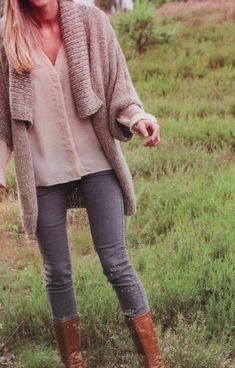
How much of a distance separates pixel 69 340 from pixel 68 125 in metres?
1.11

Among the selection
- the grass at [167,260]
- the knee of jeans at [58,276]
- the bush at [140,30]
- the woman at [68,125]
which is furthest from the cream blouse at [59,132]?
the bush at [140,30]

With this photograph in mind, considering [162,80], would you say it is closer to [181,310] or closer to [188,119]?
[188,119]

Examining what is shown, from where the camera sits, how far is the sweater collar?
3.14m

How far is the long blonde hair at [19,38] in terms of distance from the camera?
10.1 feet

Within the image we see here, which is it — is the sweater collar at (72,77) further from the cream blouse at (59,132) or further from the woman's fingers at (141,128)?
the woman's fingers at (141,128)

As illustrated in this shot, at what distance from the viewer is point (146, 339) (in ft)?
11.3

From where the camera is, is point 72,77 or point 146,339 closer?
point 72,77

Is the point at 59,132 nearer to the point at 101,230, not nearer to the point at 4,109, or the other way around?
the point at 4,109

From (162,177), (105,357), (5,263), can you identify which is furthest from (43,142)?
(162,177)

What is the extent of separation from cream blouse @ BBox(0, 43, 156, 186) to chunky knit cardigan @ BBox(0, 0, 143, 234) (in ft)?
0.14

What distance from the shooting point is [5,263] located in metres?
5.25

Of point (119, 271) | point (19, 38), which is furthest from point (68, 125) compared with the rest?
point (119, 271)

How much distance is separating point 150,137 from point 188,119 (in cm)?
564

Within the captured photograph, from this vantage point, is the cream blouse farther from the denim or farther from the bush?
the bush
